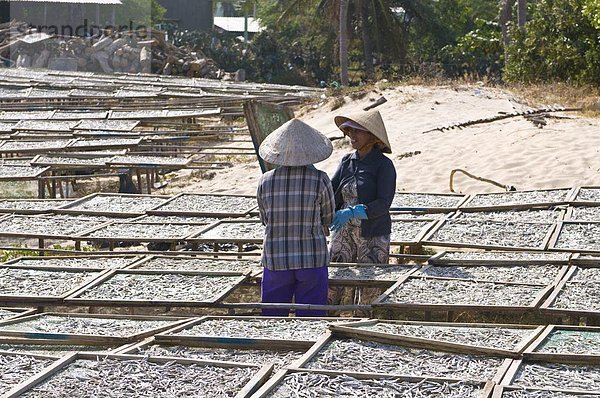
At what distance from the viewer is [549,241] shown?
7.23 metres

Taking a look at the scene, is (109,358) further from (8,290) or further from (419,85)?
(419,85)

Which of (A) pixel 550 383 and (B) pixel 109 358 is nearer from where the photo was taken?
(A) pixel 550 383

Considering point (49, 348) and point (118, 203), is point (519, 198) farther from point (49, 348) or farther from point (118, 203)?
point (49, 348)

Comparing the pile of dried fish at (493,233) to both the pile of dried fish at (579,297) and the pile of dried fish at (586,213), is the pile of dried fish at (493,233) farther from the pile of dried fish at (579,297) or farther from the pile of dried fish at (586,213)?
the pile of dried fish at (579,297)

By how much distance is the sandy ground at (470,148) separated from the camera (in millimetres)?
12227

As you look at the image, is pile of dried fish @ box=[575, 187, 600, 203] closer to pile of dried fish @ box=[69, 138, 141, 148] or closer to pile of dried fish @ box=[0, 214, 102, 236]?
pile of dried fish @ box=[0, 214, 102, 236]

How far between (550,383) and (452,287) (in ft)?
6.04

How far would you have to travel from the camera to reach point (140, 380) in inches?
176

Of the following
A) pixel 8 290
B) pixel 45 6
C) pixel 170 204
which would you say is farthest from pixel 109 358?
pixel 45 6

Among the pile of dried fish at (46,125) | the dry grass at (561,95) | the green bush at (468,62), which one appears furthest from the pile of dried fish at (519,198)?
the green bush at (468,62)

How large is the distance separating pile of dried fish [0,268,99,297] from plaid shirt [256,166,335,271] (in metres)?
1.27

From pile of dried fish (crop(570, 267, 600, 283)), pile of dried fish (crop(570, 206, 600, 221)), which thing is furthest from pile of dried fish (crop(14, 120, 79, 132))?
pile of dried fish (crop(570, 267, 600, 283))

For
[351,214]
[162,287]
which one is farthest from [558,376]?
[162,287]

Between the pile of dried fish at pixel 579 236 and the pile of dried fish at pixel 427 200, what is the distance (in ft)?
4.12
